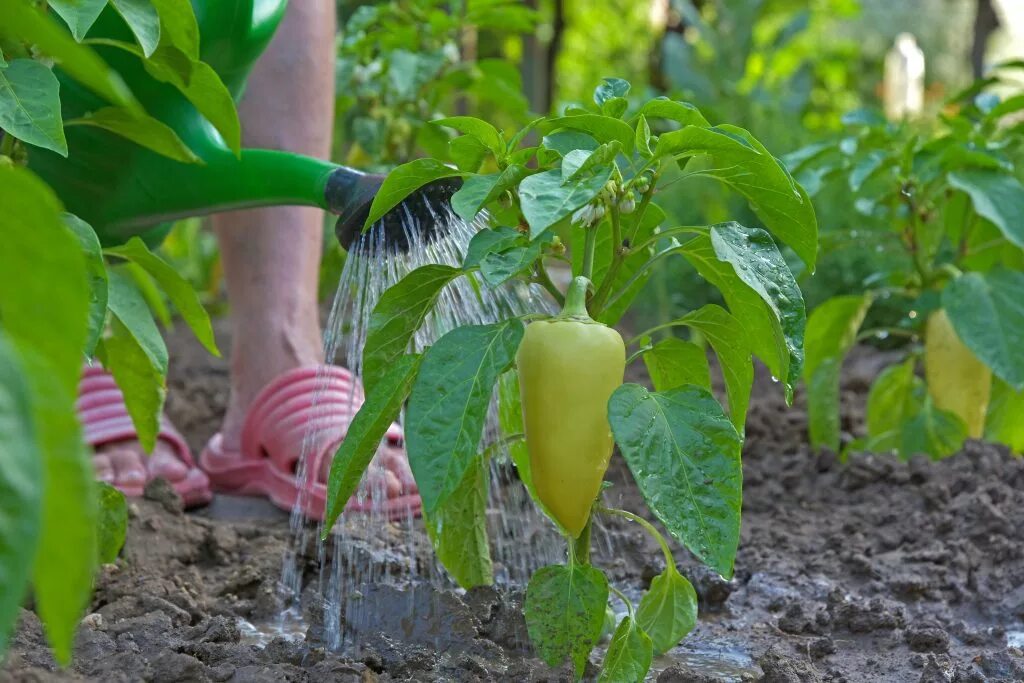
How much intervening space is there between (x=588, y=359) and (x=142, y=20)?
1.83 ft

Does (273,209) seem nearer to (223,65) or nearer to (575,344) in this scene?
(223,65)

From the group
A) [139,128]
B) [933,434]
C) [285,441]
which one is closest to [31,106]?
[139,128]

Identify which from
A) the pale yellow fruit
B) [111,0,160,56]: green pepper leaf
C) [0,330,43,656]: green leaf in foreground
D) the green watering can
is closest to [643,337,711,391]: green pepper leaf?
the green watering can

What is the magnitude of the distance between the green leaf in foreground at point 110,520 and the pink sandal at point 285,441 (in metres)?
0.41

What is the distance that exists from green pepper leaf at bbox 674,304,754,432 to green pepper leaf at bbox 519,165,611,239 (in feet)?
0.77

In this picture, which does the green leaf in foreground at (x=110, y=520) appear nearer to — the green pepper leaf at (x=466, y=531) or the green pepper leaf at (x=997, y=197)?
the green pepper leaf at (x=466, y=531)

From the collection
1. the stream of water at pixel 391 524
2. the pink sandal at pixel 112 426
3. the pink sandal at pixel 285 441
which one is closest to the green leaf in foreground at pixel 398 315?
the stream of water at pixel 391 524

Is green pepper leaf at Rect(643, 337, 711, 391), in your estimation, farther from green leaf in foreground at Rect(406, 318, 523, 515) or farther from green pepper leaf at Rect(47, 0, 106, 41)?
green pepper leaf at Rect(47, 0, 106, 41)

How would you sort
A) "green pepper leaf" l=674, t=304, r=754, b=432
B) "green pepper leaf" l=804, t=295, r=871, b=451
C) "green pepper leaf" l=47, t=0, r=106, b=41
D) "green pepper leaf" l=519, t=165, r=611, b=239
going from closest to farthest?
"green pepper leaf" l=519, t=165, r=611, b=239 < "green pepper leaf" l=47, t=0, r=106, b=41 < "green pepper leaf" l=674, t=304, r=754, b=432 < "green pepper leaf" l=804, t=295, r=871, b=451

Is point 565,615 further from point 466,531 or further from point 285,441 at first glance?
point 285,441

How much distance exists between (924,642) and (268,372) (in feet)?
3.97

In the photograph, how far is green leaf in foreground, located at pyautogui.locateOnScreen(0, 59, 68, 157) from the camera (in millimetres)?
1118

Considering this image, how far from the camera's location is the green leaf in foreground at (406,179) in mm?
1162

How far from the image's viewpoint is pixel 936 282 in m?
2.15
